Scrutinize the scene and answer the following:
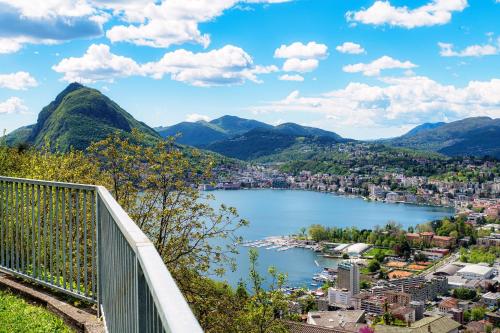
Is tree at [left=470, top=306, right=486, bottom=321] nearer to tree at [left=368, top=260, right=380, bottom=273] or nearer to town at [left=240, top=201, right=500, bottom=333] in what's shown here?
town at [left=240, top=201, right=500, bottom=333]

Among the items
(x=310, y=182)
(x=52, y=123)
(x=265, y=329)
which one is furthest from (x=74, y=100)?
(x=265, y=329)

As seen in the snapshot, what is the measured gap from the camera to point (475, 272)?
177ft

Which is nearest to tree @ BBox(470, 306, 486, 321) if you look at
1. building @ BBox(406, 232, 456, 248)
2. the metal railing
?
building @ BBox(406, 232, 456, 248)

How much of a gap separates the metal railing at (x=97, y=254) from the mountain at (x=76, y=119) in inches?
3460

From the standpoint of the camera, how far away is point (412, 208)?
104 meters

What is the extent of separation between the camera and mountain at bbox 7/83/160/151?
97.3m

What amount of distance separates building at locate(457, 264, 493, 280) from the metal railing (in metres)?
54.2

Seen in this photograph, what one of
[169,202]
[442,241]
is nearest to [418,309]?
[442,241]

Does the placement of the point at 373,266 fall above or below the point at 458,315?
above

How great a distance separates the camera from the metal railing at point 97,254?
44.3 inches

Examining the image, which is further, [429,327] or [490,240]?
[490,240]

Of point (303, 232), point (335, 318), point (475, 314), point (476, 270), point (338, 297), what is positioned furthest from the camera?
point (303, 232)

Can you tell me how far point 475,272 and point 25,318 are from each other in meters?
56.5

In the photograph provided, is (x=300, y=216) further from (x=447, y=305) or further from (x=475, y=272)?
(x=447, y=305)
